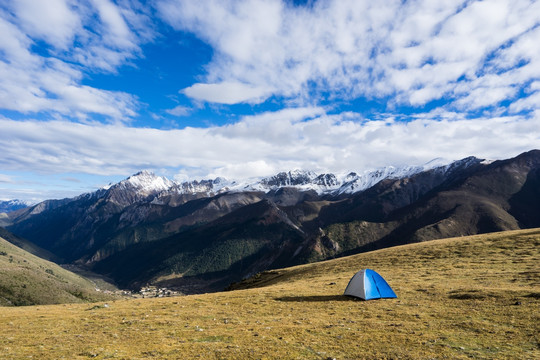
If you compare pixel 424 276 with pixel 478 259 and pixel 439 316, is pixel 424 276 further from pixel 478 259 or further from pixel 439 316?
pixel 439 316

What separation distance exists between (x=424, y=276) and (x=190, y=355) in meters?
38.2

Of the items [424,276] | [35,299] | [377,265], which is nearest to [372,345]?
[424,276]

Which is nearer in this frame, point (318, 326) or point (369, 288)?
point (318, 326)

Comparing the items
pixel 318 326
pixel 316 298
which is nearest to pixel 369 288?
pixel 316 298

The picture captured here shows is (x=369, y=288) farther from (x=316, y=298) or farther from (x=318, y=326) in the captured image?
(x=318, y=326)

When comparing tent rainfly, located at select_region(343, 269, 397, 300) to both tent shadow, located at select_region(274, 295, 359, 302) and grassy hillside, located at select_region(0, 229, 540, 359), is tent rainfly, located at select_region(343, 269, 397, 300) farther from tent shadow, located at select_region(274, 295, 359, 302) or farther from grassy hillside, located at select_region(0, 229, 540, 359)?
grassy hillside, located at select_region(0, 229, 540, 359)

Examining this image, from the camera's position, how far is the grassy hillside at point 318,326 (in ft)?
56.2

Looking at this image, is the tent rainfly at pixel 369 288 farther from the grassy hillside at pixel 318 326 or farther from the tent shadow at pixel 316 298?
the grassy hillside at pixel 318 326

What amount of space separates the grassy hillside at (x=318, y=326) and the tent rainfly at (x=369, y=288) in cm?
117

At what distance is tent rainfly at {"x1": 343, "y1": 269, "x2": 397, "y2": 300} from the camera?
31.7m

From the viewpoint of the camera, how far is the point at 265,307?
31.2 meters

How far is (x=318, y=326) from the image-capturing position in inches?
888

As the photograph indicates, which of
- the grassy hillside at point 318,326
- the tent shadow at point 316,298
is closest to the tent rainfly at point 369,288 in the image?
the tent shadow at point 316,298

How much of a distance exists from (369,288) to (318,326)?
12.0m
